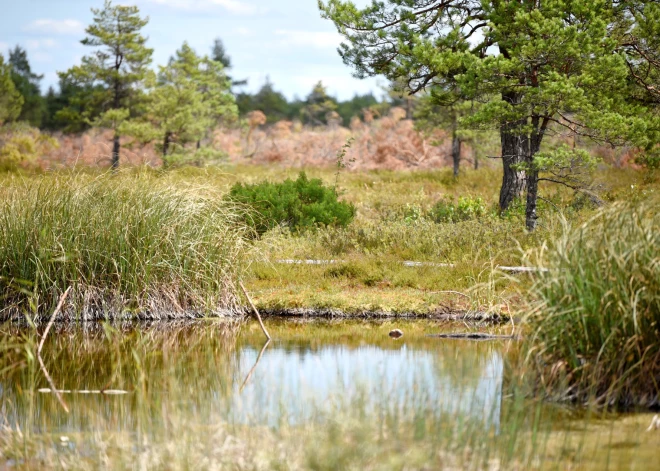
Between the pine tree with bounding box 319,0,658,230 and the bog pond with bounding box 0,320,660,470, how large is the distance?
6157 mm

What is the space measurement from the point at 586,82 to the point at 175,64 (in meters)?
23.7

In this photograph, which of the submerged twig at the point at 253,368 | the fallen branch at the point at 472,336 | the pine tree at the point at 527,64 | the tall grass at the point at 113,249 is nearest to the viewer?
the submerged twig at the point at 253,368

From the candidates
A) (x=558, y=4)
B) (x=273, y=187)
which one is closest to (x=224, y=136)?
(x=273, y=187)

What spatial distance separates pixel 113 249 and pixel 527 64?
8.05m

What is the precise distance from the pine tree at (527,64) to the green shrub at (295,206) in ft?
10.2

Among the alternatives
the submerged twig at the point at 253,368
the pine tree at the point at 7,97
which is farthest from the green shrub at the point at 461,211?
the pine tree at the point at 7,97

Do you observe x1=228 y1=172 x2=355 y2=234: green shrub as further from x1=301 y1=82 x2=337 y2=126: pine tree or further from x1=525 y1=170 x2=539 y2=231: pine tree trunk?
x1=301 y1=82 x2=337 y2=126: pine tree

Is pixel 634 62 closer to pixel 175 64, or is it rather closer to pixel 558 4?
pixel 558 4

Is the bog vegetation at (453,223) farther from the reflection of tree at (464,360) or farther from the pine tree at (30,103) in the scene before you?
the pine tree at (30,103)

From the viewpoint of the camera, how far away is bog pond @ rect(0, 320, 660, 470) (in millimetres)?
4859

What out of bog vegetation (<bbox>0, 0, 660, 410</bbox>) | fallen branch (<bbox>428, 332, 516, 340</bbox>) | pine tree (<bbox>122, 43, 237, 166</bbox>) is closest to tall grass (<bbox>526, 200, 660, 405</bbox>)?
bog vegetation (<bbox>0, 0, 660, 410</bbox>)

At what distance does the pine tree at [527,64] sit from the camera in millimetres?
14367

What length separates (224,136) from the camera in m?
45.3

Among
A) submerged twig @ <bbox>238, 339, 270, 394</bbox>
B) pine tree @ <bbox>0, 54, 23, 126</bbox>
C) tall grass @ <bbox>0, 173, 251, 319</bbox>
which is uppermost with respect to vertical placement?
pine tree @ <bbox>0, 54, 23, 126</bbox>
